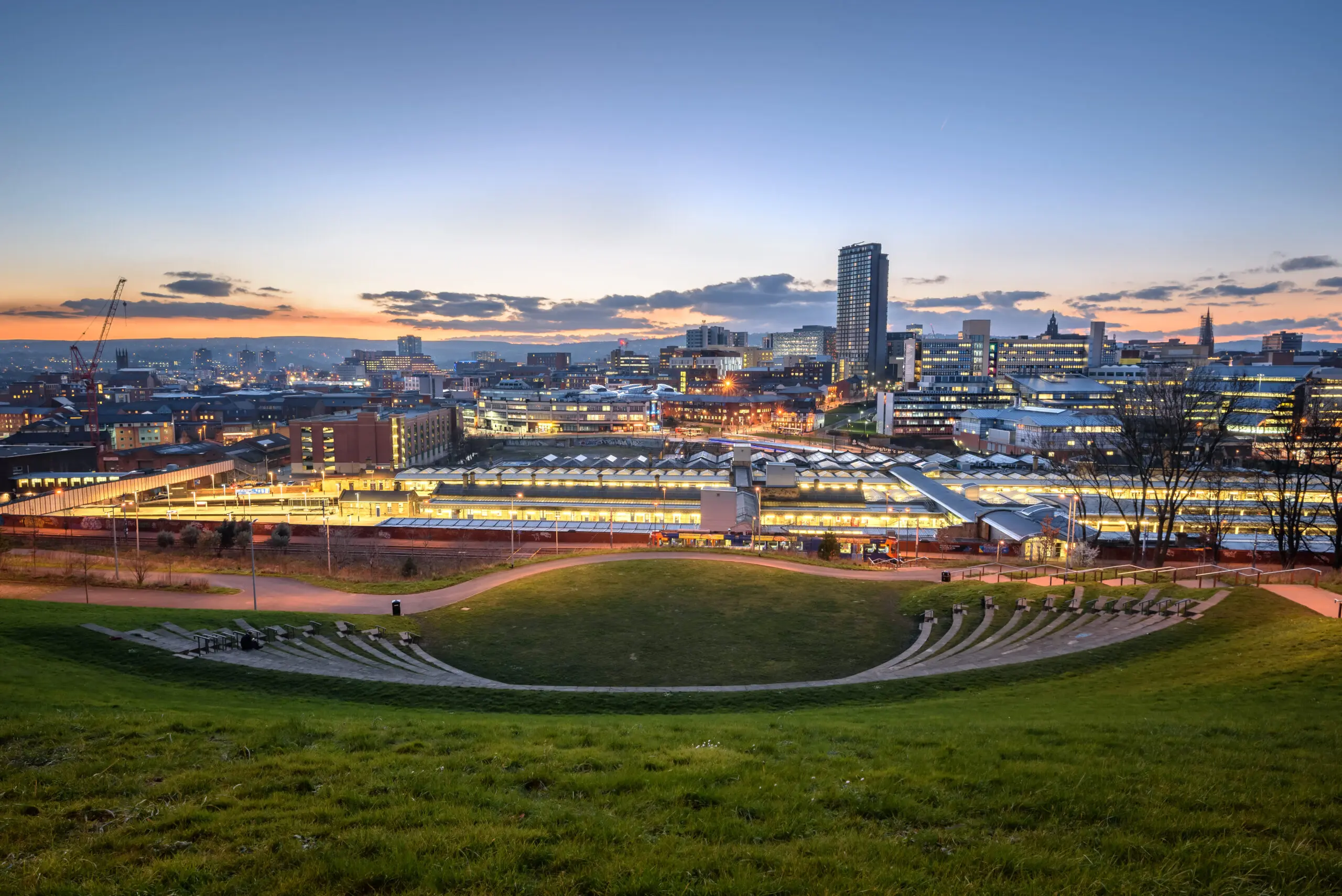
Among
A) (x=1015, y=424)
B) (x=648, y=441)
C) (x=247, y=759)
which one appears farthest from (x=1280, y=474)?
(x=648, y=441)

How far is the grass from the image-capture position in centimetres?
682

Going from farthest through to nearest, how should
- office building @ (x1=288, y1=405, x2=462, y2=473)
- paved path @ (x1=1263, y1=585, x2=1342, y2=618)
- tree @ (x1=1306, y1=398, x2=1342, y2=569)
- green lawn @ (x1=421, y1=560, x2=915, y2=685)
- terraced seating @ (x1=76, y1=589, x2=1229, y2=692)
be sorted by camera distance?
office building @ (x1=288, y1=405, x2=462, y2=473) → tree @ (x1=1306, y1=398, x2=1342, y2=569) → green lawn @ (x1=421, y1=560, x2=915, y2=685) → paved path @ (x1=1263, y1=585, x2=1342, y2=618) → terraced seating @ (x1=76, y1=589, x2=1229, y2=692)

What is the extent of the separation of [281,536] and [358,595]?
84.0 ft

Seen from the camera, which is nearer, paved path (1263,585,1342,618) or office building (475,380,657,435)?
paved path (1263,585,1342,618)

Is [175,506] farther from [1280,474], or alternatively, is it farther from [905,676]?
[1280,474]

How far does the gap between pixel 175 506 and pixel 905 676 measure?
3038 inches

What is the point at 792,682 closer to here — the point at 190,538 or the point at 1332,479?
the point at 1332,479

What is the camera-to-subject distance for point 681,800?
8.99 metres

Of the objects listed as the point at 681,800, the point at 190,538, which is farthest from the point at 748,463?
the point at 681,800

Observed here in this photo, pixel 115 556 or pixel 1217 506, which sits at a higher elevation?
pixel 1217 506

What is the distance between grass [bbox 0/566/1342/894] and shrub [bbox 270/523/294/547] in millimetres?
42981

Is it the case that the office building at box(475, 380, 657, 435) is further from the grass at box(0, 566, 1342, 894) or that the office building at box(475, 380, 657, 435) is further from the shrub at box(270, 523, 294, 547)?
the grass at box(0, 566, 1342, 894)

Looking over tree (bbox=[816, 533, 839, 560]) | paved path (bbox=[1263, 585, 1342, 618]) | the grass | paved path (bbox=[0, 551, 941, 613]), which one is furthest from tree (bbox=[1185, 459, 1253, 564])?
the grass

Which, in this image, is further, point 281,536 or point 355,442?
point 355,442
